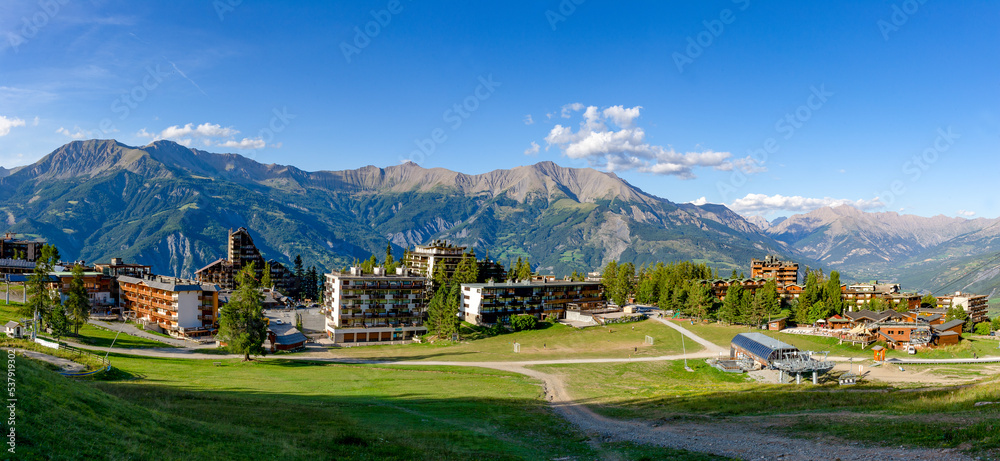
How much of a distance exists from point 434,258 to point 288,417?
134396mm

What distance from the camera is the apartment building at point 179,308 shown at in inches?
4301

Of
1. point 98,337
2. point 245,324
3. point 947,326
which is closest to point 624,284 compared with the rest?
point 947,326

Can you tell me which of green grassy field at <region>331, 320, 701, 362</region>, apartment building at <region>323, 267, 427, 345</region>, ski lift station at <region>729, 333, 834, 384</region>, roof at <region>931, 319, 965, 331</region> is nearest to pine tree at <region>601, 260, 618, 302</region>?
green grassy field at <region>331, 320, 701, 362</region>

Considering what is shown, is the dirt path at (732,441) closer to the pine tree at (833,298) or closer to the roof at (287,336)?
the roof at (287,336)

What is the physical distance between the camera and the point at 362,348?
107 meters

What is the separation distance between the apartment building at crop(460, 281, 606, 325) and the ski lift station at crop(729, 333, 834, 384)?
5143 cm

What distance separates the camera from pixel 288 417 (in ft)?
132

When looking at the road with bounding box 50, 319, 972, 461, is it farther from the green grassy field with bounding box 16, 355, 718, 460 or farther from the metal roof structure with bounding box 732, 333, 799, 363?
the metal roof structure with bounding box 732, 333, 799, 363

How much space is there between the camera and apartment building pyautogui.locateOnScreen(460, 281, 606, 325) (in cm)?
13075

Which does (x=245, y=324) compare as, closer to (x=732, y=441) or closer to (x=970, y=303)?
(x=732, y=441)

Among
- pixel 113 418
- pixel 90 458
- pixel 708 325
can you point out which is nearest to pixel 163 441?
pixel 113 418

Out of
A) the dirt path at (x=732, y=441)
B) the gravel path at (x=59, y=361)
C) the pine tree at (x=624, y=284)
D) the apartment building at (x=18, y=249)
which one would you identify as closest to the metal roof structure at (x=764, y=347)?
the dirt path at (x=732, y=441)

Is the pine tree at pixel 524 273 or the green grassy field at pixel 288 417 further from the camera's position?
the pine tree at pixel 524 273

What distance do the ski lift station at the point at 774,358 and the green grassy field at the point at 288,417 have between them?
126 feet
